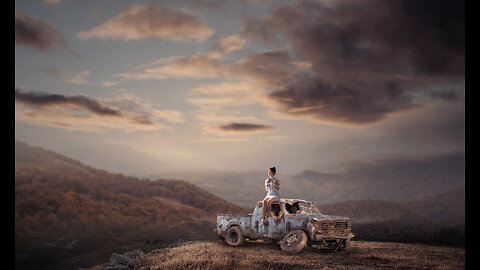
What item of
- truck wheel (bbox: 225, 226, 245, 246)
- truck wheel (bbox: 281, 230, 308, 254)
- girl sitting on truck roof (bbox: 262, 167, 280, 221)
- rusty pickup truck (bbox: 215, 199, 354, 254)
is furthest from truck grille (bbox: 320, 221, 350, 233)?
truck wheel (bbox: 225, 226, 245, 246)

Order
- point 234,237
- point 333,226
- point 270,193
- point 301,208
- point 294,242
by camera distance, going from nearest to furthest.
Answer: point 294,242 < point 333,226 < point 270,193 < point 301,208 < point 234,237

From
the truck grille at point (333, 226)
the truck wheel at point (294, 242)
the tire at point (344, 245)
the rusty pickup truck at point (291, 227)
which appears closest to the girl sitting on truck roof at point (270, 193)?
the rusty pickup truck at point (291, 227)

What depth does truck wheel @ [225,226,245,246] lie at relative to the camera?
15938 millimetres

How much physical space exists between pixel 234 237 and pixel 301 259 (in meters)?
4.69

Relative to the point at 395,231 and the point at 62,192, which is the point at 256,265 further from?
the point at 62,192

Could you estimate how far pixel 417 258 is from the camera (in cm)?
1325

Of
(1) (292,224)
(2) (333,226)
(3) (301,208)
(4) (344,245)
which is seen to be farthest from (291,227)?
(4) (344,245)

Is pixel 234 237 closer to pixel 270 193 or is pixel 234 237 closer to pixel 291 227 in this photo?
pixel 270 193

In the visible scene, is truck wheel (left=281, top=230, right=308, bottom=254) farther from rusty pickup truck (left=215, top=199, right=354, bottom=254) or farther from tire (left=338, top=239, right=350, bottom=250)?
tire (left=338, top=239, right=350, bottom=250)

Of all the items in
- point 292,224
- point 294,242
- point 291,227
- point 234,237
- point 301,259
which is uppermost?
point 292,224

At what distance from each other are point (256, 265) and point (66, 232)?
29.7 m

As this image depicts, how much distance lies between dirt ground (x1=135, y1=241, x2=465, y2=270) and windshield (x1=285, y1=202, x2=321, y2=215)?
1625 mm

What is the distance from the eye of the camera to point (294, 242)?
13438 mm

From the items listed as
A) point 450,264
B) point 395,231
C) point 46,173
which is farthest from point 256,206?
point 46,173
